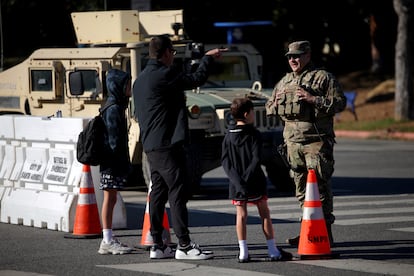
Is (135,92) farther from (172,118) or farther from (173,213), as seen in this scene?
(173,213)

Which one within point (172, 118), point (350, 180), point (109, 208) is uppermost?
point (172, 118)

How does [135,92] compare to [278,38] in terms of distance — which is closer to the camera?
[135,92]

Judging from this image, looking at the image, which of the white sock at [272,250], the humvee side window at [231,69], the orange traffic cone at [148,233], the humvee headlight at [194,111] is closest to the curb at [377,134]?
the humvee side window at [231,69]

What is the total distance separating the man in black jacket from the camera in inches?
386

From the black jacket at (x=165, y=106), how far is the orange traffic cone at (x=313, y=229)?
1186 mm

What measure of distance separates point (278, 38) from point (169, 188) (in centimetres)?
2824

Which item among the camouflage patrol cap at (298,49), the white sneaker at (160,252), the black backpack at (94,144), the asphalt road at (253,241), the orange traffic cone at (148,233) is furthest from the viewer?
the black backpack at (94,144)

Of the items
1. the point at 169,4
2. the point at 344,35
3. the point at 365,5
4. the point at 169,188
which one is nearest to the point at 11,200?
the point at 169,188

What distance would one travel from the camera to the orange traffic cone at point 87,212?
11500 millimetres

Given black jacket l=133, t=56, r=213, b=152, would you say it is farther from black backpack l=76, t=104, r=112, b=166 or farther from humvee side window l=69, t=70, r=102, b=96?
humvee side window l=69, t=70, r=102, b=96

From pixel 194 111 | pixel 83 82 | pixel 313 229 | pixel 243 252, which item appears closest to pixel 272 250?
pixel 243 252

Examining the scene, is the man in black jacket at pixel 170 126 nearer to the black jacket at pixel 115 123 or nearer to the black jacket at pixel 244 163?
the black jacket at pixel 244 163

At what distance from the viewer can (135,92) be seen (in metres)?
10.1

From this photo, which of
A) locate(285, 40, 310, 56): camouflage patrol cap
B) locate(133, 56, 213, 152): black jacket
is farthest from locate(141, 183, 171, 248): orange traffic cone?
locate(285, 40, 310, 56): camouflage patrol cap
